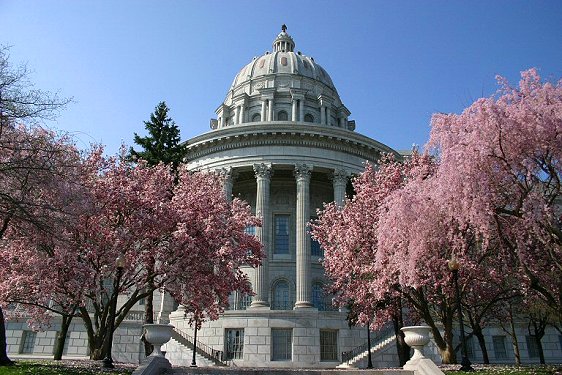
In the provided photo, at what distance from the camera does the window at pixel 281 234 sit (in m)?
45.8

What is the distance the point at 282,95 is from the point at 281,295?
28.5m

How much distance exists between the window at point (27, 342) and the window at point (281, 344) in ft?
66.1

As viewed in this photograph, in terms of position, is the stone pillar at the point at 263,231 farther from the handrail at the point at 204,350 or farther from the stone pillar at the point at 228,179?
the handrail at the point at 204,350

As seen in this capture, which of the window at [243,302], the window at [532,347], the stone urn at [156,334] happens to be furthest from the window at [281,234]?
the stone urn at [156,334]

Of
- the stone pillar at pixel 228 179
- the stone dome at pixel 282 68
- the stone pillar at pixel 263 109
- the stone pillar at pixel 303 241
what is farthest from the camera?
the stone dome at pixel 282 68

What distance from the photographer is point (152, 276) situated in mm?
22500

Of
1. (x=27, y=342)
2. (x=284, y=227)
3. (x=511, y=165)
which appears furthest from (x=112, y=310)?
(x=284, y=227)

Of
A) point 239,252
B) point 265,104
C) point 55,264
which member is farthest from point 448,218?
point 265,104

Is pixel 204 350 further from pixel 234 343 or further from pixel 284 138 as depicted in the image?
pixel 284 138

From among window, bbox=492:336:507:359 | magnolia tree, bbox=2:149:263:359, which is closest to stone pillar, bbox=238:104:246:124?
window, bbox=492:336:507:359

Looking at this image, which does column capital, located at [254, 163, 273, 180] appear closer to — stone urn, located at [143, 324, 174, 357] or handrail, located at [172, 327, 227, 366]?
handrail, located at [172, 327, 227, 366]

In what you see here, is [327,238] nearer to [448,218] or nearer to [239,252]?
[239,252]

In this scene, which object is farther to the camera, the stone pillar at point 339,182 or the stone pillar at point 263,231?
the stone pillar at point 339,182

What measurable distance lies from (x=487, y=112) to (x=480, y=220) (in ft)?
12.7
